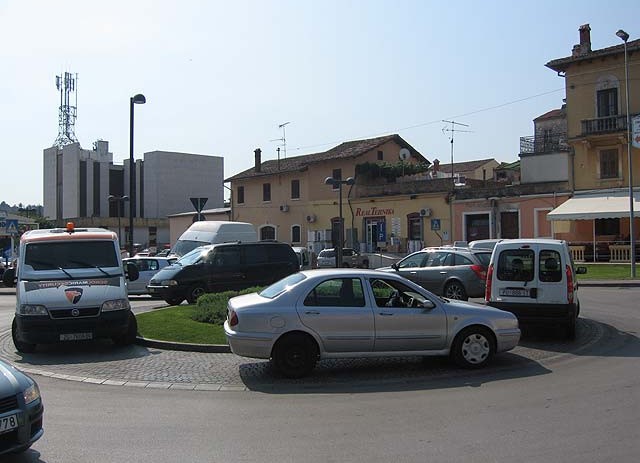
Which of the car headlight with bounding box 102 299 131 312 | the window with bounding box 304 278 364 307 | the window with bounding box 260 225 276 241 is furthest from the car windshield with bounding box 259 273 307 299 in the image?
the window with bounding box 260 225 276 241

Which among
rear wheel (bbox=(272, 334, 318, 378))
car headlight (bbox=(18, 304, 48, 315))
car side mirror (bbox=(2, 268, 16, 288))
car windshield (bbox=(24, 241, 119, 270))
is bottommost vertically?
rear wheel (bbox=(272, 334, 318, 378))

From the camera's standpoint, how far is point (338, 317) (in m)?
8.84

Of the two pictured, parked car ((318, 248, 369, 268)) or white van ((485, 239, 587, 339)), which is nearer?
white van ((485, 239, 587, 339))

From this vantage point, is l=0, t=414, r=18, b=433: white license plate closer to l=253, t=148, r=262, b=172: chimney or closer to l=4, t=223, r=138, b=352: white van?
l=4, t=223, r=138, b=352: white van

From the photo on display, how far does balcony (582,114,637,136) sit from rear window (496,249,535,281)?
25522 mm

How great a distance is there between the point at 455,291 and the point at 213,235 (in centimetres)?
1296

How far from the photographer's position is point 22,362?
34.6ft

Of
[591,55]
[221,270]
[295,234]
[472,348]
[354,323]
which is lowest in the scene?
[472,348]

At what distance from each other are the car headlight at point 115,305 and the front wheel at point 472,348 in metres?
5.87


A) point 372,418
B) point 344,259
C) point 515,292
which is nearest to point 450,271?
point 515,292

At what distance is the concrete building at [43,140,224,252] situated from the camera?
81562 mm

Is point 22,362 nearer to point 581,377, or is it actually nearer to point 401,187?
→ point 581,377

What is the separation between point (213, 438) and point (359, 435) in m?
1.42

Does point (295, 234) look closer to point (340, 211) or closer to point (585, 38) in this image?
point (585, 38)
